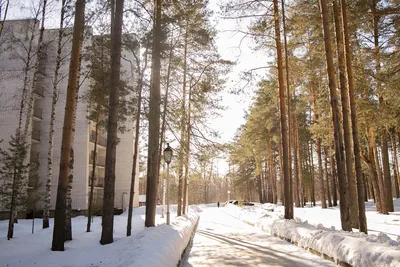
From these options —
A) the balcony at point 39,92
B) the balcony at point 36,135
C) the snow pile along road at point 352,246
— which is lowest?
the snow pile along road at point 352,246

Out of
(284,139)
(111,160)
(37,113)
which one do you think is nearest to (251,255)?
(111,160)

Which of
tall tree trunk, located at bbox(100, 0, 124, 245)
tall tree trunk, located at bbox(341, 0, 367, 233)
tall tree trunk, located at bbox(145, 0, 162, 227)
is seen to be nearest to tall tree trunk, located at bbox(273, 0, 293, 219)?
tall tree trunk, located at bbox(341, 0, 367, 233)

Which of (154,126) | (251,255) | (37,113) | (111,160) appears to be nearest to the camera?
(251,255)

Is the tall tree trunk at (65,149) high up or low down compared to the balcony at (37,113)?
down

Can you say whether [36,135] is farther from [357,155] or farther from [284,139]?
[357,155]

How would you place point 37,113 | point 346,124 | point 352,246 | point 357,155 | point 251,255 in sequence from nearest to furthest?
point 352,246, point 251,255, point 357,155, point 346,124, point 37,113

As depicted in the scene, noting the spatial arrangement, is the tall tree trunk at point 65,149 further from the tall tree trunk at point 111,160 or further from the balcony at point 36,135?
the balcony at point 36,135

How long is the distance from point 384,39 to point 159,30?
33.0 ft

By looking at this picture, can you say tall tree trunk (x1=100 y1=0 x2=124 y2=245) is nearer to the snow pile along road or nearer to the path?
the path

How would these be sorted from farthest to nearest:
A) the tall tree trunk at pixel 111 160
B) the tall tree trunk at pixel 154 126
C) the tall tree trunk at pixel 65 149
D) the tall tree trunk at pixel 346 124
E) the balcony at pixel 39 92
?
the balcony at pixel 39 92 < the tall tree trunk at pixel 154 126 < the tall tree trunk at pixel 346 124 < the tall tree trunk at pixel 111 160 < the tall tree trunk at pixel 65 149

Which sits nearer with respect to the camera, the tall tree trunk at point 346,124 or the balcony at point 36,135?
the tall tree trunk at point 346,124

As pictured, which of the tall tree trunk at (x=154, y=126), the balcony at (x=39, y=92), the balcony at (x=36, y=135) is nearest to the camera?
the tall tree trunk at (x=154, y=126)

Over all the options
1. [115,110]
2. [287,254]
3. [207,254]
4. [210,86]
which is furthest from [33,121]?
[287,254]

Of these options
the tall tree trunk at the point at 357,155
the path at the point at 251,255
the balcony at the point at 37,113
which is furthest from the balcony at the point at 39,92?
the tall tree trunk at the point at 357,155
